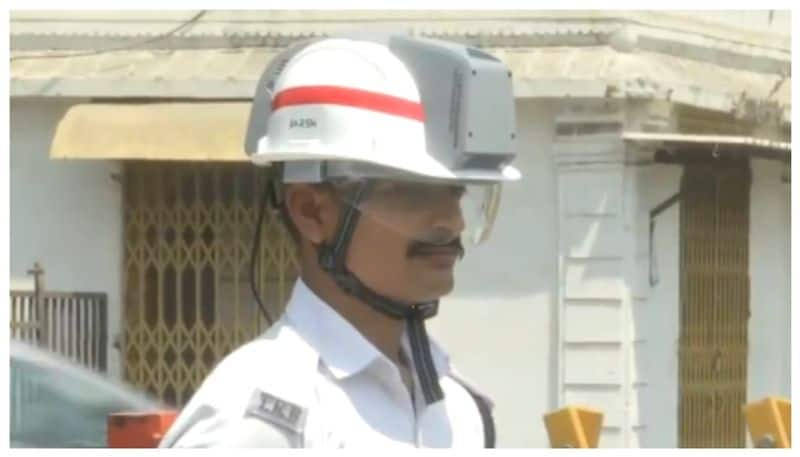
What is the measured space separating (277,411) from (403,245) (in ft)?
0.91

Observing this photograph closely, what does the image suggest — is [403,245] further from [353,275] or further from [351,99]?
[351,99]

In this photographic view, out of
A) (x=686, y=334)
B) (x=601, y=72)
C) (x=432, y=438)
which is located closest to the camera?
(x=432, y=438)

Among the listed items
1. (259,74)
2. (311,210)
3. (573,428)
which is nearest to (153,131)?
(259,74)

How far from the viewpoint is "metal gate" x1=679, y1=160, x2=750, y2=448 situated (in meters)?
11.5

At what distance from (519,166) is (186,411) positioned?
8.05 meters

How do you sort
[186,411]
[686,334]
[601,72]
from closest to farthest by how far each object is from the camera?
[186,411]
[601,72]
[686,334]

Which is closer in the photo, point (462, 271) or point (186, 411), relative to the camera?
point (186, 411)

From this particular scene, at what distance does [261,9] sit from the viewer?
1134cm

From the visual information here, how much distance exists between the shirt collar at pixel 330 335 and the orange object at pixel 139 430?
1.44 meters

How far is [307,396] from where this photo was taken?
2.75 m

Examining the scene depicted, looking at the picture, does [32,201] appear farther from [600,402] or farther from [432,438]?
[432,438]

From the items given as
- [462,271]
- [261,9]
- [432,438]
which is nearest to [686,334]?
[462,271]

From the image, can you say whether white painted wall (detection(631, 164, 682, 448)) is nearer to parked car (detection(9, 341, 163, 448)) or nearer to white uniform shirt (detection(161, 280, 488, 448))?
parked car (detection(9, 341, 163, 448))

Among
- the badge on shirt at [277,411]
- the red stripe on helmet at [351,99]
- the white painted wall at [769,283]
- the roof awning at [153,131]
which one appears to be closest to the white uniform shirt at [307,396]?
the badge on shirt at [277,411]
